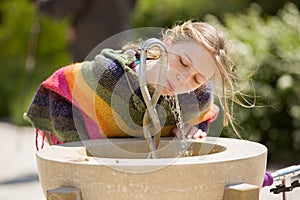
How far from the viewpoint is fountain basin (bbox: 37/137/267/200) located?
195 cm

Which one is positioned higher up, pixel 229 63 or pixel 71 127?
pixel 229 63

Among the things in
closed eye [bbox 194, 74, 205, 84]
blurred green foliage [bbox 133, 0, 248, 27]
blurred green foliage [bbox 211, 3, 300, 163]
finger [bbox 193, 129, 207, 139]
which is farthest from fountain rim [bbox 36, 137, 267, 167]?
blurred green foliage [bbox 133, 0, 248, 27]

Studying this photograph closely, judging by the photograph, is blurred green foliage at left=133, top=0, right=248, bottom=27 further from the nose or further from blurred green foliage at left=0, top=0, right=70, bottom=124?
the nose

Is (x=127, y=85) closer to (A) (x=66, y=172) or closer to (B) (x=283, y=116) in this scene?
(A) (x=66, y=172)

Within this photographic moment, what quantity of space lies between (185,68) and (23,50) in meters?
7.96

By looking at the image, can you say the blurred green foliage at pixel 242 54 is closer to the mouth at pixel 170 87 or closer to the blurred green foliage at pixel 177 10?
the blurred green foliage at pixel 177 10

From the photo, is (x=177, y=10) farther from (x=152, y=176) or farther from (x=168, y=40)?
(x=152, y=176)

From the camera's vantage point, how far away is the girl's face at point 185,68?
228 centimetres

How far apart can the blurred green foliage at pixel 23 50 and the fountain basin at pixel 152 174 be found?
7.46 metres

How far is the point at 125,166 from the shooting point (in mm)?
1962

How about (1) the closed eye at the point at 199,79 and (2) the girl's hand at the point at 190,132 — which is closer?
(1) the closed eye at the point at 199,79

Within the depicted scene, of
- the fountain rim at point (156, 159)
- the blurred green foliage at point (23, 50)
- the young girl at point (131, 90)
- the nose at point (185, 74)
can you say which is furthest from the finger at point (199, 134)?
the blurred green foliage at point (23, 50)

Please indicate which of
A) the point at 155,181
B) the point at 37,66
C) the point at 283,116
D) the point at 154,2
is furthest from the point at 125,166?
the point at 37,66

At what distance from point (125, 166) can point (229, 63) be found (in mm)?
618
